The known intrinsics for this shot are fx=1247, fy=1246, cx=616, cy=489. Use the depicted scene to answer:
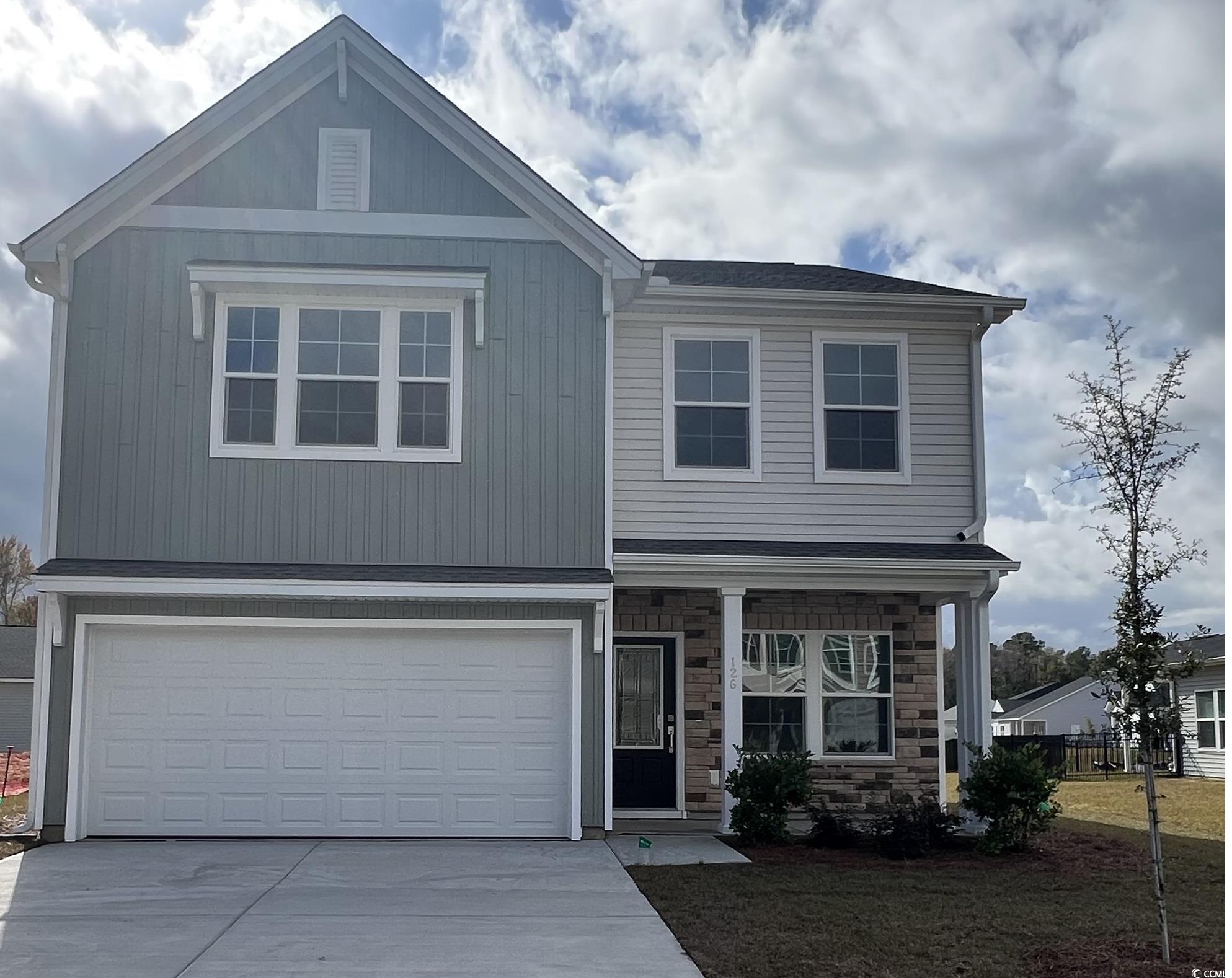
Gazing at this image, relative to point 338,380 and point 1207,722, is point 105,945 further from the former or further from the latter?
point 1207,722

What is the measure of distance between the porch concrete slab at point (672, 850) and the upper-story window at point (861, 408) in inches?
166

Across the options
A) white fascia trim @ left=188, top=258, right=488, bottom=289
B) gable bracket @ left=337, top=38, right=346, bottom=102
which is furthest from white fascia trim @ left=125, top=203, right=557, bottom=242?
gable bracket @ left=337, top=38, right=346, bottom=102

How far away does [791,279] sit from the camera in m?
14.8

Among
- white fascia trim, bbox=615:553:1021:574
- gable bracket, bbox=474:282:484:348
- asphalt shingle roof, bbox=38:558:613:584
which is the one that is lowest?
asphalt shingle roof, bbox=38:558:613:584

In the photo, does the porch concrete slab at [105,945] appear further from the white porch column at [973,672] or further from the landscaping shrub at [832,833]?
the white porch column at [973,672]

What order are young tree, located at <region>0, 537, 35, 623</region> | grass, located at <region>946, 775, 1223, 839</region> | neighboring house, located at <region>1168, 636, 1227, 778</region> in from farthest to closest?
young tree, located at <region>0, 537, 35, 623</region> < neighboring house, located at <region>1168, 636, 1227, 778</region> < grass, located at <region>946, 775, 1223, 839</region>

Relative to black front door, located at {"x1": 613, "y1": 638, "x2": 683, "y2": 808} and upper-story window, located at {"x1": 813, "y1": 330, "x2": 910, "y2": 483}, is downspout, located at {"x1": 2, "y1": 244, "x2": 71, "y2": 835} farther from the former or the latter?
upper-story window, located at {"x1": 813, "y1": 330, "x2": 910, "y2": 483}

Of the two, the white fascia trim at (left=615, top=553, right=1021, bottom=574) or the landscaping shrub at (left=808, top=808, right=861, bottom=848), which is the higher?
the white fascia trim at (left=615, top=553, right=1021, bottom=574)

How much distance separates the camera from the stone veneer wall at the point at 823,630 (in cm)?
1469

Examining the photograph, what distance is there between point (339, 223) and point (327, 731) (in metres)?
5.20

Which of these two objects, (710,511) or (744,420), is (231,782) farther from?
Result: (744,420)

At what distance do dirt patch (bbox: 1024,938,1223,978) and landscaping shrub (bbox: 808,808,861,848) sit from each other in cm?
418

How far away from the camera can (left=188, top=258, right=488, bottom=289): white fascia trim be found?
12.4 meters

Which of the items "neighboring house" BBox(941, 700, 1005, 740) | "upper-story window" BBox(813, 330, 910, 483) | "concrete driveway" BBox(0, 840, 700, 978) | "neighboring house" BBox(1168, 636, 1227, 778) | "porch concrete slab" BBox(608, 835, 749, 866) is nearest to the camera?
"concrete driveway" BBox(0, 840, 700, 978)
